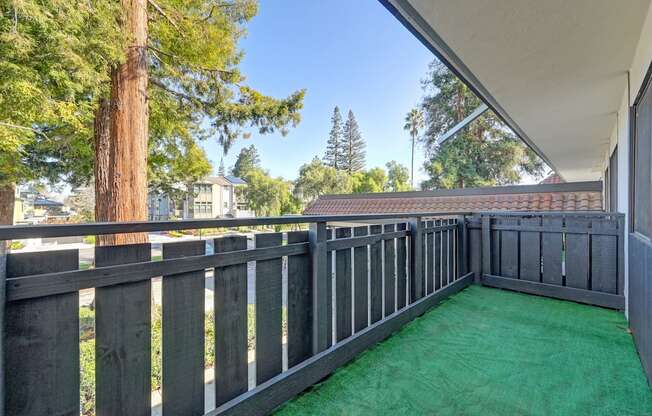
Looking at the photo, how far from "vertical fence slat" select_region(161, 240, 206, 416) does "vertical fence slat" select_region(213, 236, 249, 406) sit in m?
0.08

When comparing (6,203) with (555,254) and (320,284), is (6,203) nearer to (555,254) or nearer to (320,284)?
(320,284)

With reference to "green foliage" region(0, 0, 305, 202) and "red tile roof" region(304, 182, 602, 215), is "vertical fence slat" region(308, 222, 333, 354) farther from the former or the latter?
"red tile roof" region(304, 182, 602, 215)

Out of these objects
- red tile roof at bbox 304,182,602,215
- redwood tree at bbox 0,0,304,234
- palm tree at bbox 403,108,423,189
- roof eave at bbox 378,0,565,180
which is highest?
palm tree at bbox 403,108,423,189

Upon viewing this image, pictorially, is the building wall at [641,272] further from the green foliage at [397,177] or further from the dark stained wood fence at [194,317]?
the green foliage at [397,177]

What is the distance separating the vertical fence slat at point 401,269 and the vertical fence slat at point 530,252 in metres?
1.96

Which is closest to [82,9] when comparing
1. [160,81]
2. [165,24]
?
[165,24]

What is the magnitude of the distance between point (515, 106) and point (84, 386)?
17.0 ft

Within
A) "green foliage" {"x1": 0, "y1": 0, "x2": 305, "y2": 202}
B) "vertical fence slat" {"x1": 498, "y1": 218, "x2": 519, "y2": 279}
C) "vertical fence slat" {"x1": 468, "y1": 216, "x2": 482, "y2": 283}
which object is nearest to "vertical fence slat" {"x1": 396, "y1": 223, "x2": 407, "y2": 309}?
"vertical fence slat" {"x1": 468, "y1": 216, "x2": 482, "y2": 283}

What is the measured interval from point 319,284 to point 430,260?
5.91ft

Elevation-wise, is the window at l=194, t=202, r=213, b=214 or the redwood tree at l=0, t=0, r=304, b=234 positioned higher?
the redwood tree at l=0, t=0, r=304, b=234

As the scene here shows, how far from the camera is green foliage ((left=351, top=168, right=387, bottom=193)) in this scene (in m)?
33.1

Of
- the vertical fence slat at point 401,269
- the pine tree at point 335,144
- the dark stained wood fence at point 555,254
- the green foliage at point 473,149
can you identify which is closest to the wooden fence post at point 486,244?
the dark stained wood fence at point 555,254

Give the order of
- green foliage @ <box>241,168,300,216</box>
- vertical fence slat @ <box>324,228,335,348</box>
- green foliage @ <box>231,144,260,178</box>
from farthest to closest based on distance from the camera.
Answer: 1. green foliage @ <box>231,144,260,178</box>
2. green foliage @ <box>241,168,300,216</box>
3. vertical fence slat @ <box>324,228,335,348</box>

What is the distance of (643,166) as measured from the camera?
2254mm
